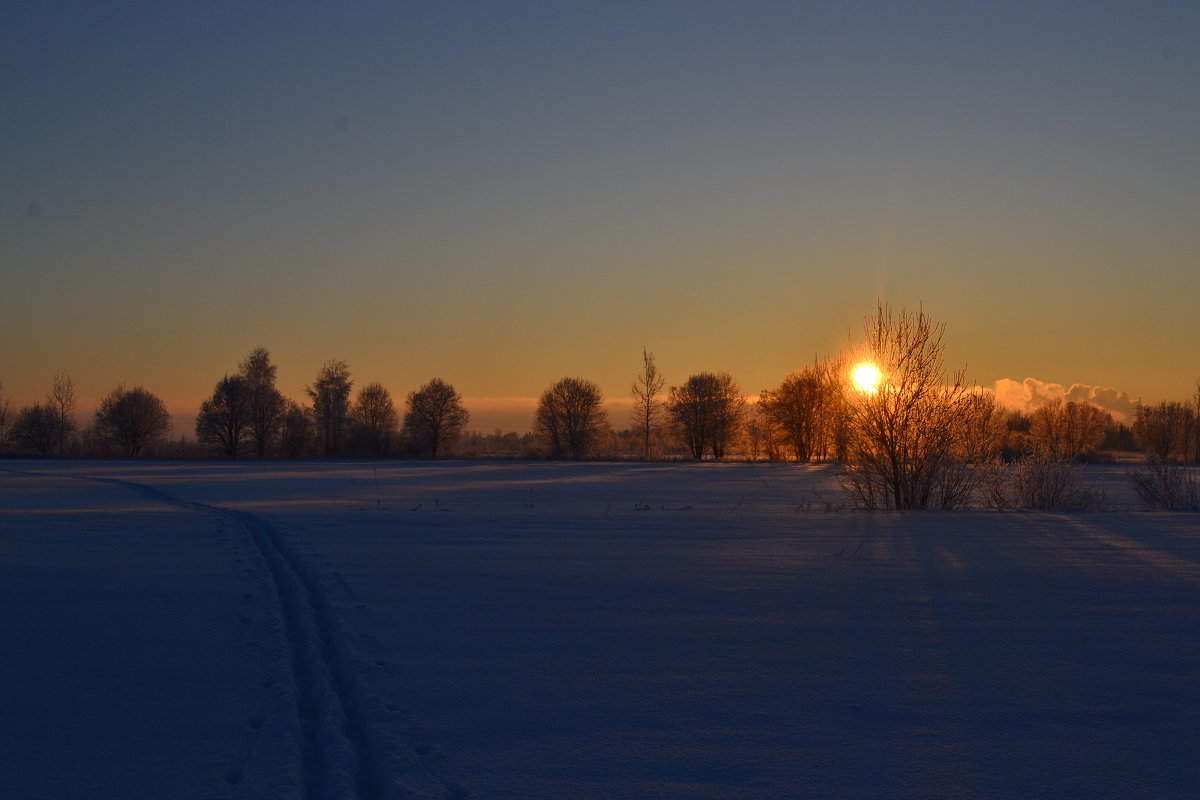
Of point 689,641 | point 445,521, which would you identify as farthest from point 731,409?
point 689,641

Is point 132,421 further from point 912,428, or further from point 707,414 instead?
point 912,428

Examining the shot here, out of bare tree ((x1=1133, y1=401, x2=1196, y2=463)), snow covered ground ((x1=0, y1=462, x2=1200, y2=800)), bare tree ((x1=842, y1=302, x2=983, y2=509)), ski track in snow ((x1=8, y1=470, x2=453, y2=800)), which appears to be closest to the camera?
ski track in snow ((x1=8, y1=470, x2=453, y2=800))

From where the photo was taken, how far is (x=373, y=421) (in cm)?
7381

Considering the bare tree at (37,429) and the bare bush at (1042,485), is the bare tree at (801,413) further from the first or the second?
the bare tree at (37,429)

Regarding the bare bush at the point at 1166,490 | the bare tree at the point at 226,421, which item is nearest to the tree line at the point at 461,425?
the bare tree at the point at 226,421

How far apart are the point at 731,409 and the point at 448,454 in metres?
24.1

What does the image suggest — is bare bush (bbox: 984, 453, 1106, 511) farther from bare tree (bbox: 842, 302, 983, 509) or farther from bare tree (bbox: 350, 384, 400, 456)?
bare tree (bbox: 350, 384, 400, 456)

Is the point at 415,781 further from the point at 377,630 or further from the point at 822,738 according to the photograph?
the point at 377,630

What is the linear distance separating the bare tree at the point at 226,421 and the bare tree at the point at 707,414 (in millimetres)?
33826

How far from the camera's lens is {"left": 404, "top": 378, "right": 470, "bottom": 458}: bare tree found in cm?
7325

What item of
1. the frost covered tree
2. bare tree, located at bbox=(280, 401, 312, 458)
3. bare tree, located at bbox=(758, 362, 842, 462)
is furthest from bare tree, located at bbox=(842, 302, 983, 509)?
bare tree, located at bbox=(280, 401, 312, 458)

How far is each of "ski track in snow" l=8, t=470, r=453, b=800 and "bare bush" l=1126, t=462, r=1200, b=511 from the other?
722 inches

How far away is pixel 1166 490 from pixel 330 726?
19.6 m

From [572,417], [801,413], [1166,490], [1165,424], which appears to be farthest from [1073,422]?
[1166,490]
